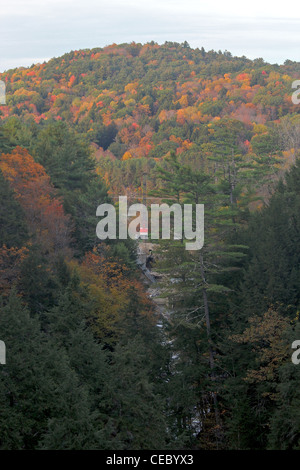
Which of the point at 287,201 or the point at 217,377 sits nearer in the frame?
the point at 217,377

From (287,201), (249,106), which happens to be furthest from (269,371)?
(249,106)

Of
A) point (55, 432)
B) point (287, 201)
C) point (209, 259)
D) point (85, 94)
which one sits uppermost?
point (85, 94)

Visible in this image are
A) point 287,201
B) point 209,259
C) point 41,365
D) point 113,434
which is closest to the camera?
point 113,434

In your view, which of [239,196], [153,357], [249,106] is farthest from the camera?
[249,106]

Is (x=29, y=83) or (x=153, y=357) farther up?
(x=29, y=83)

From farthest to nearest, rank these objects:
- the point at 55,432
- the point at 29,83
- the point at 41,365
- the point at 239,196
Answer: the point at 29,83, the point at 239,196, the point at 41,365, the point at 55,432

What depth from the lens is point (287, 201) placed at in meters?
34.9

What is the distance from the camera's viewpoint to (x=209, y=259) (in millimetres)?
30766

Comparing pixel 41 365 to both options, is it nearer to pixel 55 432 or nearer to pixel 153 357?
pixel 55 432

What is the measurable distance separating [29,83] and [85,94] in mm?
22219

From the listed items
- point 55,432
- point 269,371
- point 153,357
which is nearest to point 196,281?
point 153,357

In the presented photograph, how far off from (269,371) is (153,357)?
20.4 ft

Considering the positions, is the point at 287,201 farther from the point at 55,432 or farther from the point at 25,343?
Answer: the point at 55,432

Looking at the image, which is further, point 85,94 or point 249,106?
point 85,94
